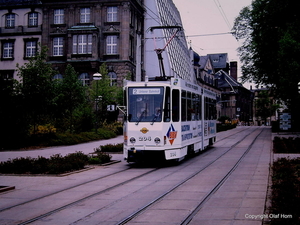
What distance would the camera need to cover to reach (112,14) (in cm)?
4969

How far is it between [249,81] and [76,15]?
22.0 metres

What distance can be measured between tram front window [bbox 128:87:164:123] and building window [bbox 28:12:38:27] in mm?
39870

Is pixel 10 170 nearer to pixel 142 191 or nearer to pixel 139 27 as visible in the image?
pixel 142 191

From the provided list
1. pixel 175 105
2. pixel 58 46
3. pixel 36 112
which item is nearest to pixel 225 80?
pixel 58 46

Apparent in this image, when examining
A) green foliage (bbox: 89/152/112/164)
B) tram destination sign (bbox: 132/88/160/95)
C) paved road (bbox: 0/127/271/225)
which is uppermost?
tram destination sign (bbox: 132/88/160/95)

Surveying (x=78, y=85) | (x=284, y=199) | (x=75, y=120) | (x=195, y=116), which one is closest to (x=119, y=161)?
(x=195, y=116)

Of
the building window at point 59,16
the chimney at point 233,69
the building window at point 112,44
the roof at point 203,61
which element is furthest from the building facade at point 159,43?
the chimney at point 233,69

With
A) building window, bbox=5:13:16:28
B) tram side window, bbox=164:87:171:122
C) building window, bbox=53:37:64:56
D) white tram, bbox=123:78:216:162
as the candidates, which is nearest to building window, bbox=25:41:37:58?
building window, bbox=53:37:64:56

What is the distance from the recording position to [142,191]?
11.1m

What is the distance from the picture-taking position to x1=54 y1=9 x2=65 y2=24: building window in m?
51.0

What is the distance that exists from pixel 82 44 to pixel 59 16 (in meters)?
5.02

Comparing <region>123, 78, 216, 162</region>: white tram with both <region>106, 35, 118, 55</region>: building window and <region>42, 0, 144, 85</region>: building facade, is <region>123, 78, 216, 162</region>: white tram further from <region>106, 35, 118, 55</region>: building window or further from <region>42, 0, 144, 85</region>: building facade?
<region>106, 35, 118, 55</region>: building window

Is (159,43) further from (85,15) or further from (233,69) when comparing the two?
(233,69)

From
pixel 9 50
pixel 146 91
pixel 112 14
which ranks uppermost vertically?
pixel 112 14
